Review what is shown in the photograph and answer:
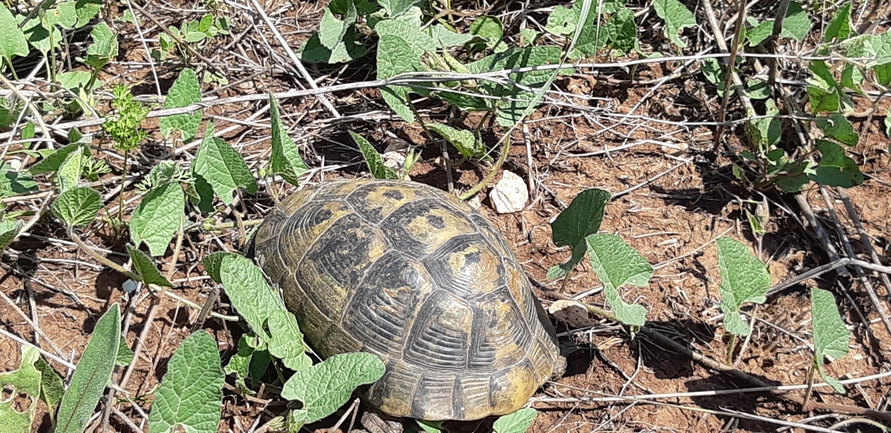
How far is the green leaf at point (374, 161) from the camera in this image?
2.92 meters

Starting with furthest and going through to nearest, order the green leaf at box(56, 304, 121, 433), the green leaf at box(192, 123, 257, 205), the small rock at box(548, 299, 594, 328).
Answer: the small rock at box(548, 299, 594, 328) < the green leaf at box(192, 123, 257, 205) < the green leaf at box(56, 304, 121, 433)

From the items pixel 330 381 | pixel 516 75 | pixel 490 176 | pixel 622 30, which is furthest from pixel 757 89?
pixel 330 381

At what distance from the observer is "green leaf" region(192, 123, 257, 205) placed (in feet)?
8.66

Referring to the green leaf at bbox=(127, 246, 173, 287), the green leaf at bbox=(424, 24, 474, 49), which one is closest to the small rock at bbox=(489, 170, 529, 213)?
the green leaf at bbox=(424, 24, 474, 49)

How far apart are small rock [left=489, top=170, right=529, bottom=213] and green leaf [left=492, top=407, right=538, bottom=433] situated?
1022mm

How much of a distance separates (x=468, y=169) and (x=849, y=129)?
5.39 feet

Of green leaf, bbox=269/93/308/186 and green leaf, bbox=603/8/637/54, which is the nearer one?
green leaf, bbox=269/93/308/186

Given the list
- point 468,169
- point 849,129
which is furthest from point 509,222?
point 849,129

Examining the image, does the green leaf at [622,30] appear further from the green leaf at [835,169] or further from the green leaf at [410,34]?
the green leaf at [835,169]

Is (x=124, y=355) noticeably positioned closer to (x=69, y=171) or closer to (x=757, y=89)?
(x=69, y=171)

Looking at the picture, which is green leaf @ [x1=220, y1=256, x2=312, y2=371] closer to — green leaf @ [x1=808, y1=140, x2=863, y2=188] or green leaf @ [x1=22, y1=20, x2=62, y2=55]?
green leaf @ [x1=22, y1=20, x2=62, y2=55]

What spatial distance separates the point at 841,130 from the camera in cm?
293

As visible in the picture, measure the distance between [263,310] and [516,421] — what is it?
0.93 meters

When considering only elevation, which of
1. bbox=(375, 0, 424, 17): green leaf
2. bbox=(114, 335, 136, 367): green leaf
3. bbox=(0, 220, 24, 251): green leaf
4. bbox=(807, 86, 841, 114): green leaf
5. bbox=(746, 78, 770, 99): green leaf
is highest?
bbox=(375, 0, 424, 17): green leaf
